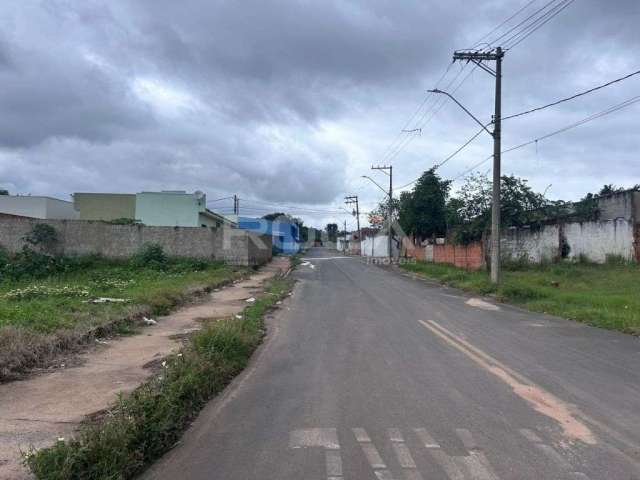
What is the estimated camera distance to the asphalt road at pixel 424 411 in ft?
14.8

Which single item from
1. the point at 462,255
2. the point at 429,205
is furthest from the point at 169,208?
the point at 462,255

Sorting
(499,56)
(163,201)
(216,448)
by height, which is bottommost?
(216,448)

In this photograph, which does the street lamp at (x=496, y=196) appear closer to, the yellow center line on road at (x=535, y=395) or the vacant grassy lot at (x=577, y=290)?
the vacant grassy lot at (x=577, y=290)

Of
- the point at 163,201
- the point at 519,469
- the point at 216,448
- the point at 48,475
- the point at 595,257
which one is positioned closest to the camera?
the point at 48,475

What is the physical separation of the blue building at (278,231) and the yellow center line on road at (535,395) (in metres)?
45.8

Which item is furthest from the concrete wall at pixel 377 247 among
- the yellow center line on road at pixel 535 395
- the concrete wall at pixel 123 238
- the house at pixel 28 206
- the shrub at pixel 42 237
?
the yellow center line on road at pixel 535 395

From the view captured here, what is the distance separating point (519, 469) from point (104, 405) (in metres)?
4.29

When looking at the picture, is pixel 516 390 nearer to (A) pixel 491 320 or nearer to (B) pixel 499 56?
(A) pixel 491 320

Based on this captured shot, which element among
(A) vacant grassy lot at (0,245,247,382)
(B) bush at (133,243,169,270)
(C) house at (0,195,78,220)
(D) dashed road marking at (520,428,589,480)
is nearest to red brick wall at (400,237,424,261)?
(A) vacant grassy lot at (0,245,247,382)

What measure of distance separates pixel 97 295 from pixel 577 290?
1497 centimetres

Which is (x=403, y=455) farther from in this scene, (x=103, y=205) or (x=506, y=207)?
(x=103, y=205)

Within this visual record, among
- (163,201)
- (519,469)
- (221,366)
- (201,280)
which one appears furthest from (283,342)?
(163,201)

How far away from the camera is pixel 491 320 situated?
44.7 ft

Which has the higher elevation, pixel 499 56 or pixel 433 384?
pixel 499 56
